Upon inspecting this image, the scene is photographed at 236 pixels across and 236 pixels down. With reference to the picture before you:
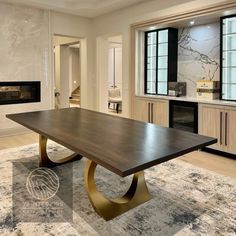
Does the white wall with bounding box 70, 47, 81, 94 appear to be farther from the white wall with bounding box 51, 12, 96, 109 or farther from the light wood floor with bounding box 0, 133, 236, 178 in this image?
the light wood floor with bounding box 0, 133, 236, 178

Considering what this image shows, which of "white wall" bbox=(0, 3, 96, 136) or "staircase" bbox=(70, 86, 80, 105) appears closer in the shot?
"white wall" bbox=(0, 3, 96, 136)

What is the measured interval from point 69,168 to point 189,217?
5.79 feet

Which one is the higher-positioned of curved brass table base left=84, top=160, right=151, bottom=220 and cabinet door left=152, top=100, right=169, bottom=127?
cabinet door left=152, top=100, right=169, bottom=127

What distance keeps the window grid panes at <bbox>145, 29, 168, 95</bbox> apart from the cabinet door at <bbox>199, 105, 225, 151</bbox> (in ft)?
4.33

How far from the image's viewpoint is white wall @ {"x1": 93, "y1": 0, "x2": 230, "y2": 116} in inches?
173

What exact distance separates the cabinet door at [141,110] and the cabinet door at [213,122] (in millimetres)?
1236

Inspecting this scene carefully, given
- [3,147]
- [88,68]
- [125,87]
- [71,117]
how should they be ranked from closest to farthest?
[71,117] < [3,147] < [125,87] < [88,68]

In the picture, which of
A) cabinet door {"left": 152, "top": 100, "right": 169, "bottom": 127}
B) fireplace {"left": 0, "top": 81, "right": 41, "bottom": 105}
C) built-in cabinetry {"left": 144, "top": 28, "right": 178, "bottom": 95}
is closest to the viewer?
cabinet door {"left": 152, "top": 100, "right": 169, "bottom": 127}

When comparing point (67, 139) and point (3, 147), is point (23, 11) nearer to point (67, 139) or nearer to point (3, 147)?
point (3, 147)

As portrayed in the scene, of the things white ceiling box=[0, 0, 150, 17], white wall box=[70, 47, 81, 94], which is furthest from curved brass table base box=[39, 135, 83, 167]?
white wall box=[70, 47, 81, 94]

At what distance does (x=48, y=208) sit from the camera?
2.40m

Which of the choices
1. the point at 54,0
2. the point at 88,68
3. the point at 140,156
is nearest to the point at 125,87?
the point at 88,68

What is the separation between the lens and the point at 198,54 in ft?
15.8

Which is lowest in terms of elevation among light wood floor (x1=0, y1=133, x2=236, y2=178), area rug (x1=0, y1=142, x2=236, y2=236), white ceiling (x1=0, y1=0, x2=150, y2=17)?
area rug (x1=0, y1=142, x2=236, y2=236)
